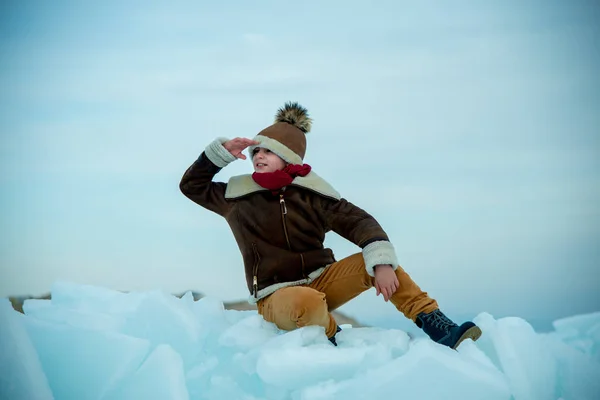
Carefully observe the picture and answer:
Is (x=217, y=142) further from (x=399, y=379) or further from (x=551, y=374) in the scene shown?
(x=551, y=374)

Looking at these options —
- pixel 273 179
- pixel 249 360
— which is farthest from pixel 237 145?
pixel 249 360

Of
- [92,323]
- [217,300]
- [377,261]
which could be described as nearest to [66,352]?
[92,323]

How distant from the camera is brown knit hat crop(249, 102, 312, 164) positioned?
2.23 metres

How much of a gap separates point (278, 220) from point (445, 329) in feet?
2.20

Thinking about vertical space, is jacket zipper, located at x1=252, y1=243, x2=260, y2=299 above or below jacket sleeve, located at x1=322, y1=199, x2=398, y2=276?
below

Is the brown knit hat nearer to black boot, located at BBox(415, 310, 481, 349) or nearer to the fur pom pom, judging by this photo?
the fur pom pom

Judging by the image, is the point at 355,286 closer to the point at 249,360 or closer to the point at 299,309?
the point at 299,309

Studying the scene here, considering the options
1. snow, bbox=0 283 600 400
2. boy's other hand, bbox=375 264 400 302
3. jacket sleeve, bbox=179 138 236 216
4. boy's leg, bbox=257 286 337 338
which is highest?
jacket sleeve, bbox=179 138 236 216

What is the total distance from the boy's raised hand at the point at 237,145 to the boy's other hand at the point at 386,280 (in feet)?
2.03

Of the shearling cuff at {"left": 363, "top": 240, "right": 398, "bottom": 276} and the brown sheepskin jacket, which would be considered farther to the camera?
the brown sheepskin jacket

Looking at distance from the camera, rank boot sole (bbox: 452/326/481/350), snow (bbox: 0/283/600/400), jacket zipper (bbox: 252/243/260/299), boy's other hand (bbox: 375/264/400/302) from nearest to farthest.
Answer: snow (bbox: 0/283/600/400)
boot sole (bbox: 452/326/481/350)
boy's other hand (bbox: 375/264/400/302)
jacket zipper (bbox: 252/243/260/299)

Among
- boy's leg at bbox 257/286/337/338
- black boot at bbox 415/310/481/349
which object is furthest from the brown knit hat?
black boot at bbox 415/310/481/349

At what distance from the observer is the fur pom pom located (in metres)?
2.37

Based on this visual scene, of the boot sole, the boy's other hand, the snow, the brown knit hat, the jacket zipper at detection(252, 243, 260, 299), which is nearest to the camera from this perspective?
the snow
